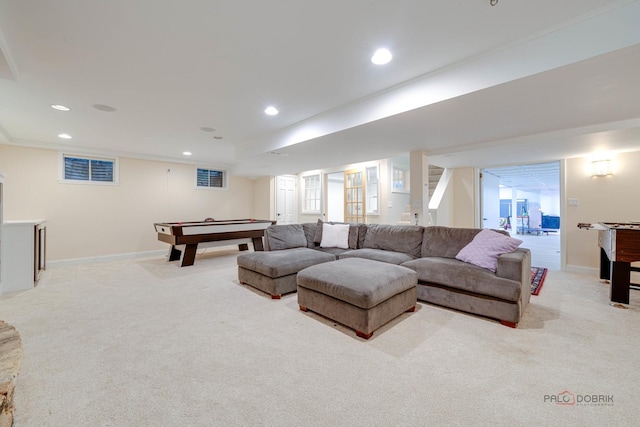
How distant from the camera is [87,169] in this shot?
17.7 feet

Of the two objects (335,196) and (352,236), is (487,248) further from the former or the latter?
(335,196)

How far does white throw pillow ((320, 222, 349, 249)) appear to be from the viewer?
4.17 meters

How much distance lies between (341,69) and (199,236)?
3916 millimetres

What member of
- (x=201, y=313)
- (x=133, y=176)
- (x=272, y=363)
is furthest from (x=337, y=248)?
(x=133, y=176)

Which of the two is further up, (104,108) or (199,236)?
(104,108)

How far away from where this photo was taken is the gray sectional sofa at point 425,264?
241cm

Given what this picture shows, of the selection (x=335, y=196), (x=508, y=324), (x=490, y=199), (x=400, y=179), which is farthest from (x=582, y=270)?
(x=335, y=196)

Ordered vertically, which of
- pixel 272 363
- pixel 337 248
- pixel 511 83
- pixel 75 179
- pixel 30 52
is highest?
pixel 30 52

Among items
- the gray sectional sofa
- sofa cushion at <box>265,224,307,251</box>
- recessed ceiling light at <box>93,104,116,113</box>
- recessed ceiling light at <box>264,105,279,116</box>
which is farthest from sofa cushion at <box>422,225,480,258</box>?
recessed ceiling light at <box>93,104,116,113</box>

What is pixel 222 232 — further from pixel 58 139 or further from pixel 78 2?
pixel 78 2

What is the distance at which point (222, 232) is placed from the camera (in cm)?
518

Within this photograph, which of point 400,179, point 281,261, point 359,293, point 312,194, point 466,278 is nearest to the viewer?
point 359,293

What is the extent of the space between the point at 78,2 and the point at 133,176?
5.11 m

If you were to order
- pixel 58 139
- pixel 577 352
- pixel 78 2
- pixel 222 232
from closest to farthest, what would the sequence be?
pixel 78 2 < pixel 577 352 < pixel 58 139 < pixel 222 232
